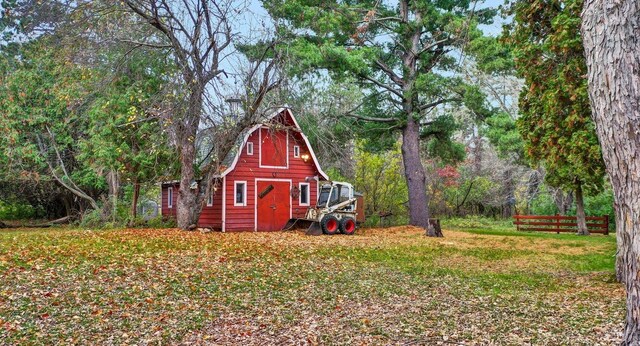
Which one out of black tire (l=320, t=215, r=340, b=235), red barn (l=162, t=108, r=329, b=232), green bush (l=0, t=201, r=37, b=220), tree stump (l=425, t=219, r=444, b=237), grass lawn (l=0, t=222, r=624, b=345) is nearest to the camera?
grass lawn (l=0, t=222, r=624, b=345)

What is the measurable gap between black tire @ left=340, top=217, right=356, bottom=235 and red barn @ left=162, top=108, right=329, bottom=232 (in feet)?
9.66

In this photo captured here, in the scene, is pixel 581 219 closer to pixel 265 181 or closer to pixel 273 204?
pixel 273 204

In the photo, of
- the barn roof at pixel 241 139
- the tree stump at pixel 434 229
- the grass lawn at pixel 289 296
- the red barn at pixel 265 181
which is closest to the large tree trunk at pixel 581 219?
the tree stump at pixel 434 229

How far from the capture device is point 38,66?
22.6m

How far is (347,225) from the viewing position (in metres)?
18.9

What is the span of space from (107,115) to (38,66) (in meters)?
6.74

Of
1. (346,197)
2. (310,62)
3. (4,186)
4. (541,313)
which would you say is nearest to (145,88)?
(310,62)

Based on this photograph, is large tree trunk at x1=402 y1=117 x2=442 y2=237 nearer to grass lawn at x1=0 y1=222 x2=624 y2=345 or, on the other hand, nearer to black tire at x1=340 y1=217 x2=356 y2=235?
black tire at x1=340 y1=217 x2=356 y2=235

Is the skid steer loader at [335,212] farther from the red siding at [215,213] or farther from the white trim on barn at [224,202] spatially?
the red siding at [215,213]

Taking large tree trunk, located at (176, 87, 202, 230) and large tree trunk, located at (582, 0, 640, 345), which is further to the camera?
large tree trunk, located at (176, 87, 202, 230)

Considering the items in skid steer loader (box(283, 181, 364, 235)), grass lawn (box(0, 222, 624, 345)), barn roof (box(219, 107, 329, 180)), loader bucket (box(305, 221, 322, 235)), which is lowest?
grass lawn (box(0, 222, 624, 345))

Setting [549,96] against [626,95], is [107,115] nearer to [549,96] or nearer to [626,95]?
[549,96]

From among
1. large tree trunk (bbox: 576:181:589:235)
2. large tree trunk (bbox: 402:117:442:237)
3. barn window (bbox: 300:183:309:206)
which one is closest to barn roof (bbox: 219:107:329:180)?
barn window (bbox: 300:183:309:206)

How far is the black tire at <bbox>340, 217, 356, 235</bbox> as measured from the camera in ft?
61.3
